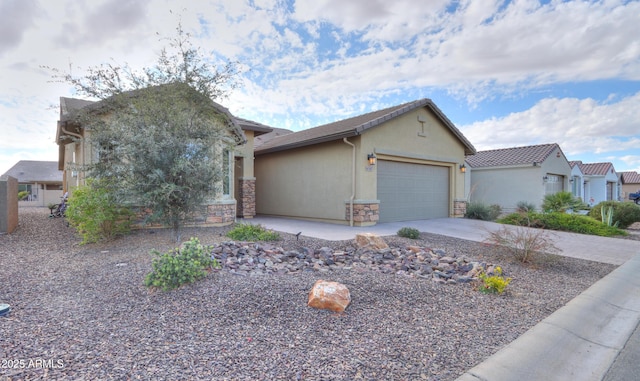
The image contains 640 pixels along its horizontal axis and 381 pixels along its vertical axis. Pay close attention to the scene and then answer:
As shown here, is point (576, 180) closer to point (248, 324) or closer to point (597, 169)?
point (597, 169)

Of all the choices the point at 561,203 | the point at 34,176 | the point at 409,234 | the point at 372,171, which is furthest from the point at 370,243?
the point at 34,176

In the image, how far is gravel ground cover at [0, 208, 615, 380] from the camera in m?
2.45

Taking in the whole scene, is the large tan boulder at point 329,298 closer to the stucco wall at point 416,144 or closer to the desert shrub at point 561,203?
the stucco wall at point 416,144

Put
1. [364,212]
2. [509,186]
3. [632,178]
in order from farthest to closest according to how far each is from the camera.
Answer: [632,178]
[509,186]
[364,212]

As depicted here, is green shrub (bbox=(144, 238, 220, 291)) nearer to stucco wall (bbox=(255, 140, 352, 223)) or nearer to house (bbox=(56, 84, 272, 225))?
house (bbox=(56, 84, 272, 225))

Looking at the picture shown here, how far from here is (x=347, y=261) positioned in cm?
591

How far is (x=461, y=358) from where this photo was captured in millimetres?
2758

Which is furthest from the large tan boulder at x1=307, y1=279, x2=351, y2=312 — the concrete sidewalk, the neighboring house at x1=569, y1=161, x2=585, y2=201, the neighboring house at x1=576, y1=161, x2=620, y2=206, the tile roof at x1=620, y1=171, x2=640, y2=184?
the tile roof at x1=620, y1=171, x2=640, y2=184

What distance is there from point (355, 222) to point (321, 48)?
6782mm

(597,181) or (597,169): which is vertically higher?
(597,169)

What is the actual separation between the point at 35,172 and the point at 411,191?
35.3 metres

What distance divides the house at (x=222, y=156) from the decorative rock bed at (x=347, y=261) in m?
2.03

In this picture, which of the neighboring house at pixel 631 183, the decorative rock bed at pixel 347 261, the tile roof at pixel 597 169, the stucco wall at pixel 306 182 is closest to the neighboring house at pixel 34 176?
the stucco wall at pixel 306 182

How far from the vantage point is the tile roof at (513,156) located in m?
18.4
